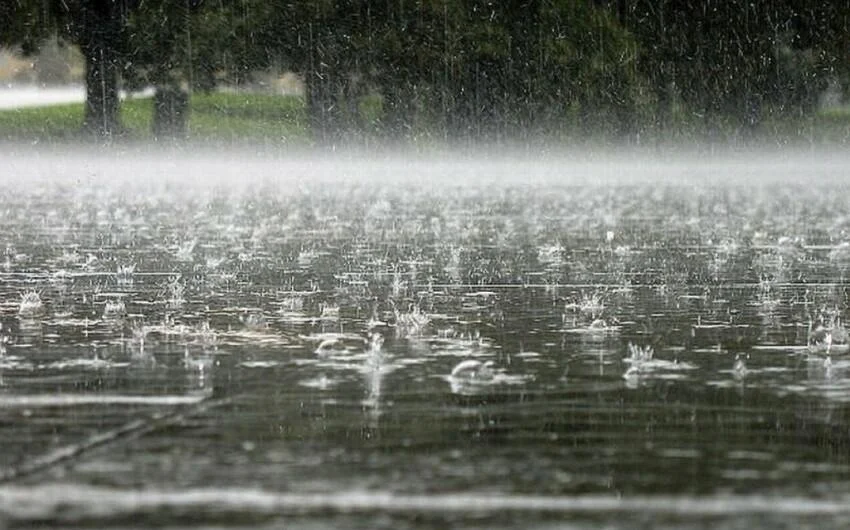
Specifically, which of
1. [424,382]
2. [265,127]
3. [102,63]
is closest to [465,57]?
[265,127]

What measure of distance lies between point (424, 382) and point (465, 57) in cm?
4383

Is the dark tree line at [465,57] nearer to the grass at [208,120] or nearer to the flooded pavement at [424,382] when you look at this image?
the grass at [208,120]

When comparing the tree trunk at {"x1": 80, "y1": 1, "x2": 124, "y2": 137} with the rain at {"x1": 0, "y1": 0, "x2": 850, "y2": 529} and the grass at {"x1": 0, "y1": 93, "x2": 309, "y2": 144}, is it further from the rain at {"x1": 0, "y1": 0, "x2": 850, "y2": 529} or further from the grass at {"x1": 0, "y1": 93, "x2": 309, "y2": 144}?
the rain at {"x1": 0, "y1": 0, "x2": 850, "y2": 529}

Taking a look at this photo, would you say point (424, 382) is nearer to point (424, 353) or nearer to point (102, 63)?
point (424, 353)

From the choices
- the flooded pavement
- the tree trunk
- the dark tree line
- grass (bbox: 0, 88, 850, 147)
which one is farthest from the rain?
grass (bbox: 0, 88, 850, 147)

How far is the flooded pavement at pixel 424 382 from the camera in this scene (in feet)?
15.0

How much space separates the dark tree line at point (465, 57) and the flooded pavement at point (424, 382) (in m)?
33.4

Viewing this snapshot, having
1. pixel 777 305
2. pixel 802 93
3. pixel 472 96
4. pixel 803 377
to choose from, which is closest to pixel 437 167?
pixel 472 96

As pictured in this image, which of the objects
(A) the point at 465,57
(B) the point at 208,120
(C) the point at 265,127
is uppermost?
(A) the point at 465,57

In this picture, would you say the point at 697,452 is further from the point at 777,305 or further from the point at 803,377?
the point at 777,305

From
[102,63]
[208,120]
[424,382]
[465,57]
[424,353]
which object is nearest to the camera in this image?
[424,382]

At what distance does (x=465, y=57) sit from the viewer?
165ft

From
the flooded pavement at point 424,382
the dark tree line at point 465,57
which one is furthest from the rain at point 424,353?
the dark tree line at point 465,57

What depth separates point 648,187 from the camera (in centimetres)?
3359
